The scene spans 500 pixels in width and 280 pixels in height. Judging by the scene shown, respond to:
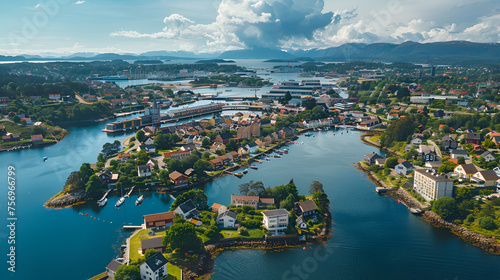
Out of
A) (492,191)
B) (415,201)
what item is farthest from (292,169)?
(492,191)

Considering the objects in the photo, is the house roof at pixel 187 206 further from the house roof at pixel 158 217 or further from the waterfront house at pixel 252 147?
the waterfront house at pixel 252 147

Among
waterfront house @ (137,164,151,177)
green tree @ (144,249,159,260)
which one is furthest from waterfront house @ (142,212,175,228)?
waterfront house @ (137,164,151,177)

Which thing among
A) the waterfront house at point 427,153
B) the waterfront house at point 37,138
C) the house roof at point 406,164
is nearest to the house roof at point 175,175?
the house roof at point 406,164

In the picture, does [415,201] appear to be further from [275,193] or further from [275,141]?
[275,141]

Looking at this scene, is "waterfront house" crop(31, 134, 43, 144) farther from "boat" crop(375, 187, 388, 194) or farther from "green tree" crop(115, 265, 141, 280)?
"boat" crop(375, 187, 388, 194)

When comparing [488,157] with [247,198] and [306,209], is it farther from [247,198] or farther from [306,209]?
[247,198]
